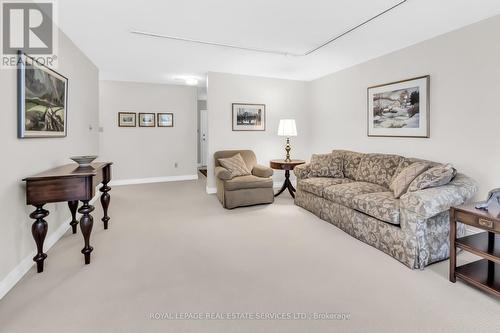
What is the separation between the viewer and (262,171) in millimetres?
4473

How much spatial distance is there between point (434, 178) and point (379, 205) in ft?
1.84

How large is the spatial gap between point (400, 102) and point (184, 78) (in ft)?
13.5

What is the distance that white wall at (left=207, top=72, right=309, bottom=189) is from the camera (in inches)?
198

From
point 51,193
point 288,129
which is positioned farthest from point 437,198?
point 51,193

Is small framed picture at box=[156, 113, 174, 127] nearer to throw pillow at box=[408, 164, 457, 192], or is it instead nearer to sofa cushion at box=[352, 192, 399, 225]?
sofa cushion at box=[352, 192, 399, 225]

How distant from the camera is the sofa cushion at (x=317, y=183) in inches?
142

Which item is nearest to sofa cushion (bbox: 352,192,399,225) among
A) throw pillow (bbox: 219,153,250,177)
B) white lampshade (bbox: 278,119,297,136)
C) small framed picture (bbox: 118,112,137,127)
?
throw pillow (bbox: 219,153,250,177)

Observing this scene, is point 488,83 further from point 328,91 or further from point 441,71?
point 328,91

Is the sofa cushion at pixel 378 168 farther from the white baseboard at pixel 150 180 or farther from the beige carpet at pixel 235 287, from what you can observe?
the white baseboard at pixel 150 180

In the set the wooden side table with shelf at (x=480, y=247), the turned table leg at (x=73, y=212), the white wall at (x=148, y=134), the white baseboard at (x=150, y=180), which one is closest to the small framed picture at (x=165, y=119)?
the white wall at (x=148, y=134)

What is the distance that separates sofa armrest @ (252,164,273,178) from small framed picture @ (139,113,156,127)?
3.03 meters

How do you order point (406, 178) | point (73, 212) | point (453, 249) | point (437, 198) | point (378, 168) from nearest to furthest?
point (453, 249) → point (437, 198) → point (406, 178) → point (73, 212) → point (378, 168)

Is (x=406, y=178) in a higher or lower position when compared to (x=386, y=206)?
higher

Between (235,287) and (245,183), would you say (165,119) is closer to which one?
(245,183)
